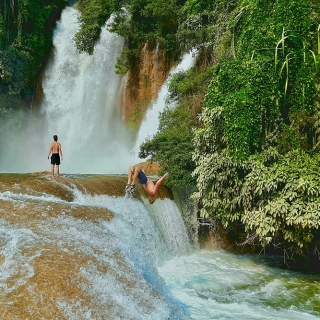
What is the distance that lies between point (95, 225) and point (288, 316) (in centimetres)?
412

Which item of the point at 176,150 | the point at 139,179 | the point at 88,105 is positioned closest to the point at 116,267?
the point at 139,179

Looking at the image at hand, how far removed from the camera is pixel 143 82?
2234cm

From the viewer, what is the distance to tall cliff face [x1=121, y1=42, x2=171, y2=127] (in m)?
21.8

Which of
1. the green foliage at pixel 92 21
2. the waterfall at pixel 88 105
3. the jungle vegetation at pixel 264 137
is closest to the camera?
the jungle vegetation at pixel 264 137

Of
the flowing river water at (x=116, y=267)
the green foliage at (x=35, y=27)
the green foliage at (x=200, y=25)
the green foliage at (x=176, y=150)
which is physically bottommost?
the flowing river water at (x=116, y=267)

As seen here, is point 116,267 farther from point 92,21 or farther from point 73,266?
point 92,21

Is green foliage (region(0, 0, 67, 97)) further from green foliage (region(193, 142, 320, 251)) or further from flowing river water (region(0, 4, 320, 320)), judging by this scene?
green foliage (region(193, 142, 320, 251))

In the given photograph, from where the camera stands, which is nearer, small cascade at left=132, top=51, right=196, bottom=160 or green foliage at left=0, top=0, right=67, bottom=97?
small cascade at left=132, top=51, right=196, bottom=160

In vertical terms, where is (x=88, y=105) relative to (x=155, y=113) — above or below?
above

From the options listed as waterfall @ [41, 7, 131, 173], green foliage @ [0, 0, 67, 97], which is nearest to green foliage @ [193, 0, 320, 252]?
waterfall @ [41, 7, 131, 173]

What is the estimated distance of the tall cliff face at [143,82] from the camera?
21.8 m

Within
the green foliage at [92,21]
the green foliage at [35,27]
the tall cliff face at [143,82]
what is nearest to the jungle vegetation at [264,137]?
the tall cliff face at [143,82]

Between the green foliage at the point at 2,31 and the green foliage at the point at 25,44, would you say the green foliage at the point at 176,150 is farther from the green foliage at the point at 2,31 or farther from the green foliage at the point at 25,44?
the green foliage at the point at 2,31

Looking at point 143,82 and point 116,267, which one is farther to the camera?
point 143,82
